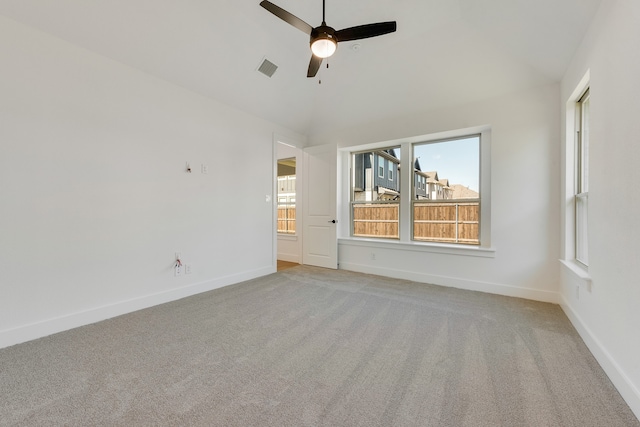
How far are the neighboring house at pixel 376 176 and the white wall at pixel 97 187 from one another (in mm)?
2294

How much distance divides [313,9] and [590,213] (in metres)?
3.30

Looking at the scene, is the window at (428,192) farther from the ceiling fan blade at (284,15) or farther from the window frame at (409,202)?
the ceiling fan blade at (284,15)

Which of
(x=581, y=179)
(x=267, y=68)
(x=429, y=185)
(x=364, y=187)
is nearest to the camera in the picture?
(x=581, y=179)

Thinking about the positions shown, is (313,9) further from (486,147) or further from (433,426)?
(433,426)

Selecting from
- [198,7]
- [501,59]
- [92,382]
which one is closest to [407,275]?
Result: [501,59]

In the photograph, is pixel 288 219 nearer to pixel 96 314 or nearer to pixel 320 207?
pixel 320 207

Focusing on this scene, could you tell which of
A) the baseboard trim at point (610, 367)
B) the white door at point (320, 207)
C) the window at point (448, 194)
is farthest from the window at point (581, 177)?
the white door at point (320, 207)

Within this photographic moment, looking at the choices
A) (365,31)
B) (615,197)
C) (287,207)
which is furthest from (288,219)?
(615,197)

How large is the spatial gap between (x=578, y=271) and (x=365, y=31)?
2844 mm

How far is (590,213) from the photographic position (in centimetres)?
211

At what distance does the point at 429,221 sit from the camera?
13.3 ft

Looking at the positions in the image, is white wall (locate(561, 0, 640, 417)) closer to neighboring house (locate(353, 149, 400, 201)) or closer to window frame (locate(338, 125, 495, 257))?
window frame (locate(338, 125, 495, 257))

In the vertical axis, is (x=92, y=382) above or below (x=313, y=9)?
below

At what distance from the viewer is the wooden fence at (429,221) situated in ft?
12.3
